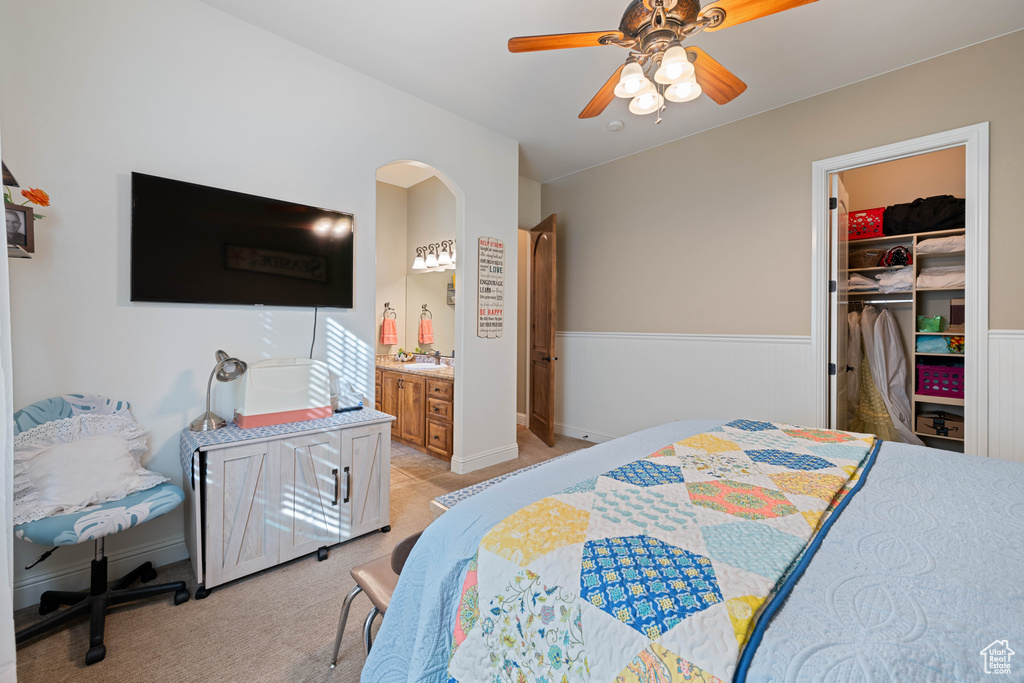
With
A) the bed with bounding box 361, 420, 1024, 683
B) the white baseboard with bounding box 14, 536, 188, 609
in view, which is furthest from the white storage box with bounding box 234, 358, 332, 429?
the bed with bounding box 361, 420, 1024, 683

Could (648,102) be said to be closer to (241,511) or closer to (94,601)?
(241,511)

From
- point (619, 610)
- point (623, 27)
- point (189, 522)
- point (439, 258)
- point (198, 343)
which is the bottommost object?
point (189, 522)

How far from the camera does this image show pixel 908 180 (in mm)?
3691

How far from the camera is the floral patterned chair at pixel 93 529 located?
4.98ft

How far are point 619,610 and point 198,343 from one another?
91.4 inches

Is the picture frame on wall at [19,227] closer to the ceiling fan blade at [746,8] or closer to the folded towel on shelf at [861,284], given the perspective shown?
the ceiling fan blade at [746,8]

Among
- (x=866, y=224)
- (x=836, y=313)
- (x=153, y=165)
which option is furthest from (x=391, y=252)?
(x=866, y=224)

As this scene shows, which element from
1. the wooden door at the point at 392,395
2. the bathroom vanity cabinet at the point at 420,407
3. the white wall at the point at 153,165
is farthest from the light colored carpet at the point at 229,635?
the wooden door at the point at 392,395

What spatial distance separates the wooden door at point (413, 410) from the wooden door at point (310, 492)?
1628 mm

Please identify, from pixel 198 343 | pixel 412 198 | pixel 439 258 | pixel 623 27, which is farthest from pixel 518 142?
pixel 198 343

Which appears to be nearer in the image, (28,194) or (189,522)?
(28,194)

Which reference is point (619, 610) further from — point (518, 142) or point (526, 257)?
point (526, 257)

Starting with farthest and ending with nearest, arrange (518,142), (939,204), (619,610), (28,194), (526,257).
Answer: (526,257), (518,142), (939,204), (28,194), (619,610)

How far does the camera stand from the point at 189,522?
209cm
